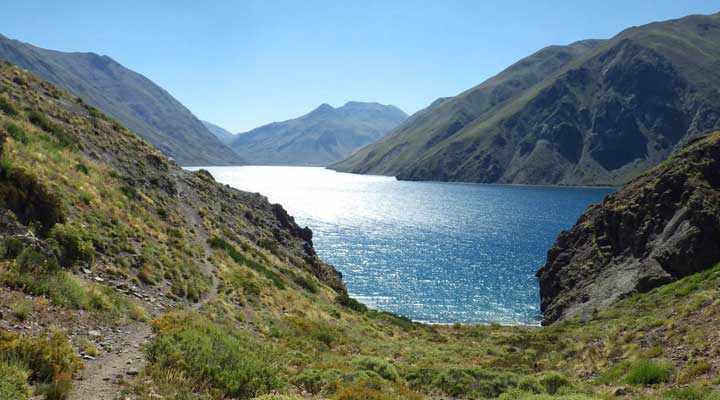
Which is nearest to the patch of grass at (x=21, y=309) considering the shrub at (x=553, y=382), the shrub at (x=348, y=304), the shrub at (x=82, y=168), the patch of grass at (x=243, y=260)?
the shrub at (x=82, y=168)

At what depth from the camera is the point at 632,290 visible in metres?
41.0

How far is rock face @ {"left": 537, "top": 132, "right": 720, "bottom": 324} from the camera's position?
39406mm

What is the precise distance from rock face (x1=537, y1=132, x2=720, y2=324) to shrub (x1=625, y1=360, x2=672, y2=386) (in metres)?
28.0

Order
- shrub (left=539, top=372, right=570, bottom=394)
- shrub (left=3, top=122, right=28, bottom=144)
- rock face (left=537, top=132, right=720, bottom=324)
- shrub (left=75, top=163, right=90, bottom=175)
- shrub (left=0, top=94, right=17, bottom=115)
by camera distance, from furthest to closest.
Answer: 1. rock face (left=537, top=132, right=720, bottom=324)
2. shrub (left=0, top=94, right=17, bottom=115)
3. shrub (left=75, top=163, right=90, bottom=175)
4. shrub (left=3, top=122, right=28, bottom=144)
5. shrub (left=539, top=372, right=570, bottom=394)

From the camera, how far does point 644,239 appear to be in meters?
45.7

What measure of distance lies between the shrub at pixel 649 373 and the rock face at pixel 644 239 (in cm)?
2798

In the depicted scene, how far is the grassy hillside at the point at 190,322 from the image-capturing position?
11930 mm

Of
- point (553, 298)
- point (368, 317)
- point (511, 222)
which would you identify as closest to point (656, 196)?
point (553, 298)

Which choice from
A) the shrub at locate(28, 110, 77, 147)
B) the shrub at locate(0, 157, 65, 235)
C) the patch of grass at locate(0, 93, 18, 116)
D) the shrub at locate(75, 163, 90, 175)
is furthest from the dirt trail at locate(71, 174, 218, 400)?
the patch of grass at locate(0, 93, 18, 116)

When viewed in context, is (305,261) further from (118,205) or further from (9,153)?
(9,153)

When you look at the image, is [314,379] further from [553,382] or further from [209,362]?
[553,382]

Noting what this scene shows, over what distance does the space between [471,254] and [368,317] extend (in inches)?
2350

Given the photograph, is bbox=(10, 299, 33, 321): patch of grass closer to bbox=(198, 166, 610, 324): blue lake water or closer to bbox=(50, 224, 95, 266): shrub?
bbox=(50, 224, 95, 266): shrub

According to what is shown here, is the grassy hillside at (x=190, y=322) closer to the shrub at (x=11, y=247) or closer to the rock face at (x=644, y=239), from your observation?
the shrub at (x=11, y=247)
